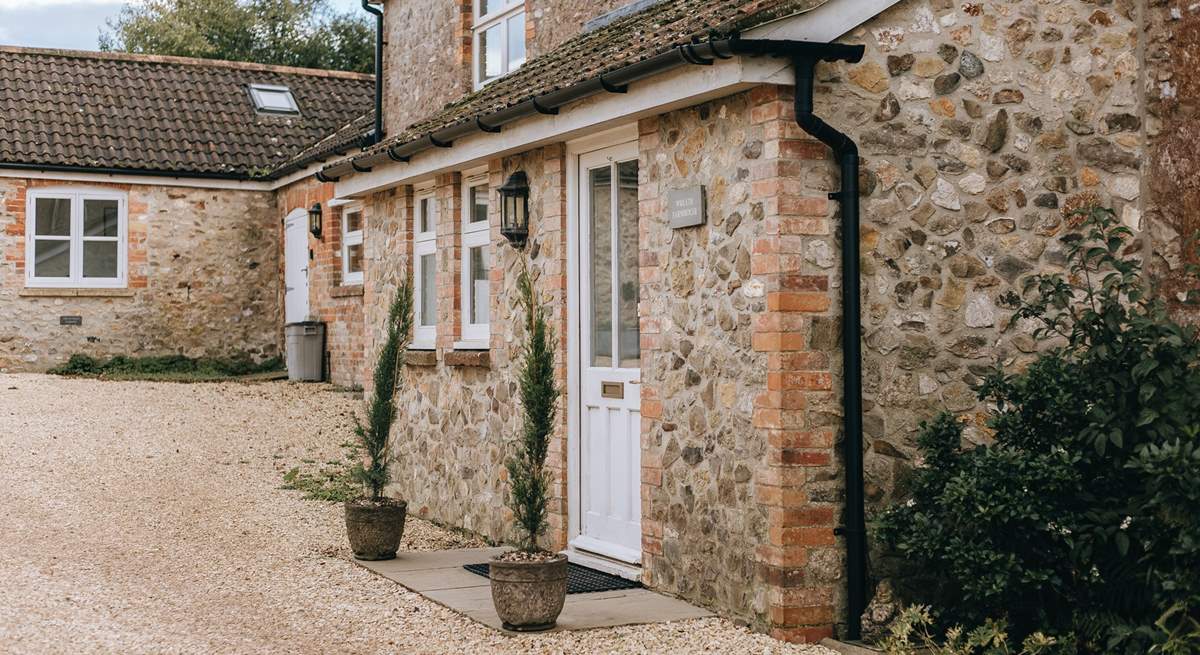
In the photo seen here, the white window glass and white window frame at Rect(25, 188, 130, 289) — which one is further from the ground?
white window frame at Rect(25, 188, 130, 289)

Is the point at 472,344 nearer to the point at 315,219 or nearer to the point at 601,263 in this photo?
the point at 601,263

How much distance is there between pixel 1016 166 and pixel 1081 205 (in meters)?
0.42

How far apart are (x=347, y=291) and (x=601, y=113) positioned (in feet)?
38.4

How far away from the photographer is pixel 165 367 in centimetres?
2150

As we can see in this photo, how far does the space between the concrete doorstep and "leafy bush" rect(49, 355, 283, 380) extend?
1234 centimetres

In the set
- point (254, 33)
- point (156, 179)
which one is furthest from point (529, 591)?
point (254, 33)

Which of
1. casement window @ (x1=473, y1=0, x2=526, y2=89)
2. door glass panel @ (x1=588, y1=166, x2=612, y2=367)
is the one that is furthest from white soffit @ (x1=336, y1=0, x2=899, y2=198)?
casement window @ (x1=473, y1=0, x2=526, y2=89)

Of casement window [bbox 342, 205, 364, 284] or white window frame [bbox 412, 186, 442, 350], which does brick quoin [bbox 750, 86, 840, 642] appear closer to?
white window frame [bbox 412, 186, 442, 350]

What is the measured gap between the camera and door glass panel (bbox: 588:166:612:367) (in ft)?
28.0

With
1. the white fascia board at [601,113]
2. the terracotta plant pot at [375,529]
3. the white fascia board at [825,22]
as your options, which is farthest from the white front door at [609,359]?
the white fascia board at [825,22]

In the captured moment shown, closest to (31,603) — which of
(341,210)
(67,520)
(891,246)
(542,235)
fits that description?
(67,520)

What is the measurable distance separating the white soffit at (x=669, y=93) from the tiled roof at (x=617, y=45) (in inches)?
5.9

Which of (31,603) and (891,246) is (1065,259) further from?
(31,603)

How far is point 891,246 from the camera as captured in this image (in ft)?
22.2
